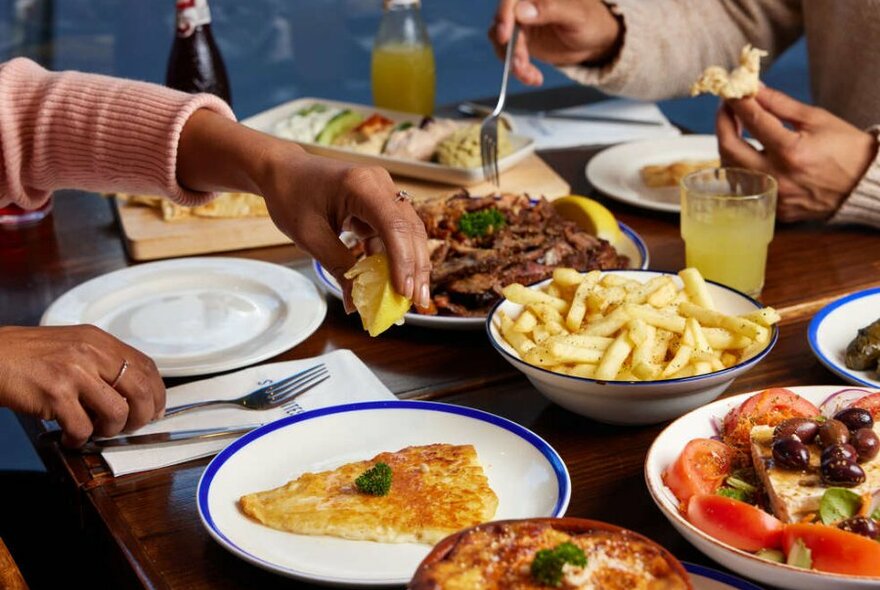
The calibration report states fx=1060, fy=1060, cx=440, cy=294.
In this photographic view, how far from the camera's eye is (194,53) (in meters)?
2.68

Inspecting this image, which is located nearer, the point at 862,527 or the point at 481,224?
the point at 862,527

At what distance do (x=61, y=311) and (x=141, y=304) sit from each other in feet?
0.48

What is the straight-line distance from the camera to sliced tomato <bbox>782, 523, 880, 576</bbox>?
0.98 meters

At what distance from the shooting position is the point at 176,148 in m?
1.79

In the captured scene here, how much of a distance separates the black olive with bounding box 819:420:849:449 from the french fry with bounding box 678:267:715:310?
439 mm

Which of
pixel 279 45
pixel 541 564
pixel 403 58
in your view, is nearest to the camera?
pixel 541 564

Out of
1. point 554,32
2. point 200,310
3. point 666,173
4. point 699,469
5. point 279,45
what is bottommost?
point 279,45

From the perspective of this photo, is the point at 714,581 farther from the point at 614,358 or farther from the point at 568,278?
the point at 568,278

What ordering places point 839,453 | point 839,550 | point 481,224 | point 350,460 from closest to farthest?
point 839,550, point 839,453, point 350,460, point 481,224

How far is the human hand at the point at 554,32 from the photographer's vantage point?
267 cm

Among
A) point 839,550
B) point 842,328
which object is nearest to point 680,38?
point 842,328

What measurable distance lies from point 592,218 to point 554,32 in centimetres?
94

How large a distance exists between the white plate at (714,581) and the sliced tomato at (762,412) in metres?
0.27

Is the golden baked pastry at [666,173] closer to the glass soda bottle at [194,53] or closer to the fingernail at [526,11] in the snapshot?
the fingernail at [526,11]
